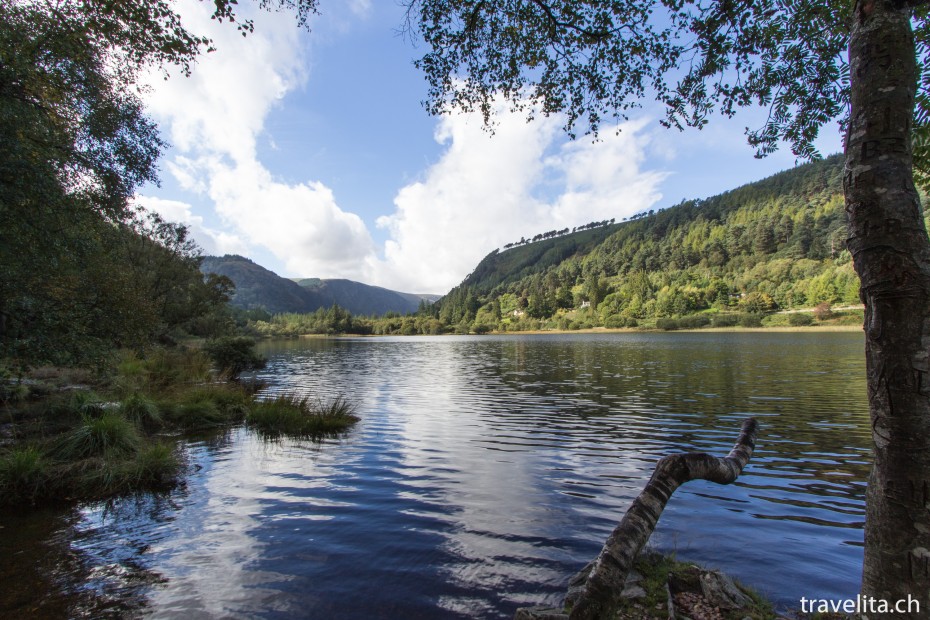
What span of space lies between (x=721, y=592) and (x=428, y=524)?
5092 millimetres

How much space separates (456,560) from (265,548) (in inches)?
129

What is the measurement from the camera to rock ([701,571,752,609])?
462 cm

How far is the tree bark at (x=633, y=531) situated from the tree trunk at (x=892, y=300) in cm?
106

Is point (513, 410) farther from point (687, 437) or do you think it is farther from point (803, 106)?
point (803, 106)

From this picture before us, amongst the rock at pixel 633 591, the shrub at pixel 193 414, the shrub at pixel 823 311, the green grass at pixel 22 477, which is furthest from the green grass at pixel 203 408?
the shrub at pixel 823 311

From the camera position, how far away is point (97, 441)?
10547 millimetres

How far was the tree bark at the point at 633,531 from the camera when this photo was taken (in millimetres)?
2742

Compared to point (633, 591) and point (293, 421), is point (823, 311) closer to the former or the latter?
point (293, 421)

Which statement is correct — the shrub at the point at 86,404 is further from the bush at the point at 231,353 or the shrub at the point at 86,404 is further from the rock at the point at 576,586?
the bush at the point at 231,353

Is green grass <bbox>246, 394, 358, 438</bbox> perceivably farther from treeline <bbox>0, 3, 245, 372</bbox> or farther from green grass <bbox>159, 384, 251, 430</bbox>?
treeline <bbox>0, 3, 245, 372</bbox>

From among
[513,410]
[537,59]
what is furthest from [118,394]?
[537,59]

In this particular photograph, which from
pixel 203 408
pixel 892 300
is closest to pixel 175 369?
pixel 203 408

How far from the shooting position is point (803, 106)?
635 centimetres

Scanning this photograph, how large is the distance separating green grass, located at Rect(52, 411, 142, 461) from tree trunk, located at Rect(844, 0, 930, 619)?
13740 millimetres
